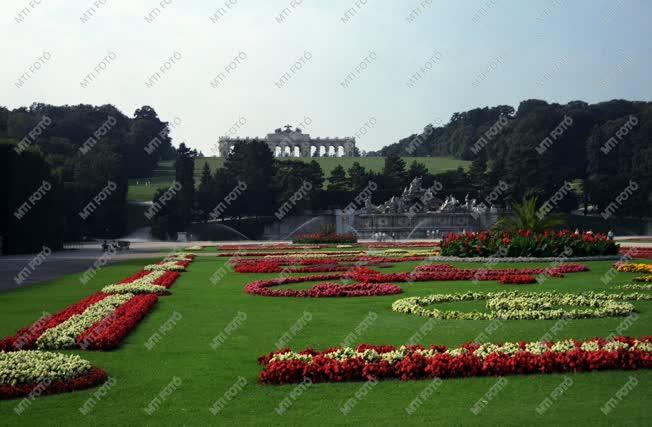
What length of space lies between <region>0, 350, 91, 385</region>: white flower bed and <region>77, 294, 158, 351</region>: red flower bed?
119 centimetres

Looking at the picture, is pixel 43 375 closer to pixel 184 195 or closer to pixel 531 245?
pixel 531 245

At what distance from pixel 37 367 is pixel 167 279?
43.6 feet

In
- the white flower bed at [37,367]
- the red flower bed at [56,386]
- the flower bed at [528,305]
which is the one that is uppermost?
the white flower bed at [37,367]

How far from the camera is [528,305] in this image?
15547 mm

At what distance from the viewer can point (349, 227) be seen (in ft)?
232

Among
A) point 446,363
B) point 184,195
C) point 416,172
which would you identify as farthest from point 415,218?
point 446,363

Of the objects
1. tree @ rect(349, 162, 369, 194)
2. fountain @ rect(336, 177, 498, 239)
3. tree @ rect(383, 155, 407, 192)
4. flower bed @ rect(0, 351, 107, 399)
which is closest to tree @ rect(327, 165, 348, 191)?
tree @ rect(349, 162, 369, 194)

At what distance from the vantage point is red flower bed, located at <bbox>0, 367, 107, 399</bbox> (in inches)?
368

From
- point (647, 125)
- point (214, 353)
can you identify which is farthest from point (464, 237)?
point (647, 125)

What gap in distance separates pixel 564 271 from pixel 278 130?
401ft

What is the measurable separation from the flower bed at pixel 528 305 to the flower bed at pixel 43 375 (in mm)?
6856

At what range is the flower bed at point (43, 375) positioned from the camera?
948 cm

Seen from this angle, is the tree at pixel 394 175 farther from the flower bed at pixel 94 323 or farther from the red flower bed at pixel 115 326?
the red flower bed at pixel 115 326

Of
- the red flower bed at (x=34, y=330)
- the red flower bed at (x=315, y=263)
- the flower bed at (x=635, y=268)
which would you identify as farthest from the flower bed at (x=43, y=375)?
the flower bed at (x=635, y=268)
